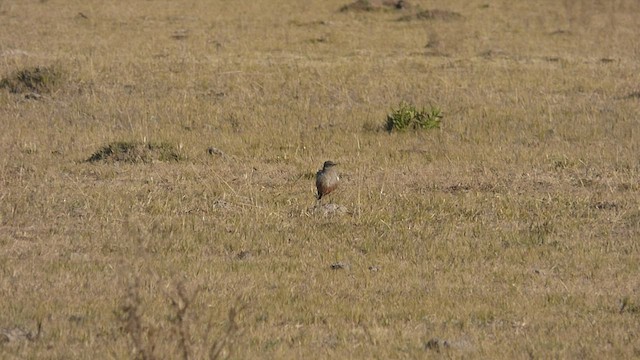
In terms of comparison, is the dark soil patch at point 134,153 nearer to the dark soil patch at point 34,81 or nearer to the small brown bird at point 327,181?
the small brown bird at point 327,181

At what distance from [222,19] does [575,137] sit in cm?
1244

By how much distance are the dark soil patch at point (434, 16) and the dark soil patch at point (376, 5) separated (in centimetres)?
130

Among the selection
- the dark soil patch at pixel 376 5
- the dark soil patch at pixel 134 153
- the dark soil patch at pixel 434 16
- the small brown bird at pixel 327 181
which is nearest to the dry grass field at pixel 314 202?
the dark soil patch at pixel 134 153

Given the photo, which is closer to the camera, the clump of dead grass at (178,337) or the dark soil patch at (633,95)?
the clump of dead grass at (178,337)

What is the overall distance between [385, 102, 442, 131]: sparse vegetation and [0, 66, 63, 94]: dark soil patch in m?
4.35

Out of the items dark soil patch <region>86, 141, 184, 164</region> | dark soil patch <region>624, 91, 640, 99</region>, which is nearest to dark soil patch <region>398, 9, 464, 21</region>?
dark soil patch <region>624, 91, 640, 99</region>

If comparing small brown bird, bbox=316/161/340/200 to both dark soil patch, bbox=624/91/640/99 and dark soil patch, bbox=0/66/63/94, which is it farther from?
dark soil patch, bbox=624/91/640/99

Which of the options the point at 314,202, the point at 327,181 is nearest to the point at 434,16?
the point at 314,202

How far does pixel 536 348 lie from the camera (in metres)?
5.17

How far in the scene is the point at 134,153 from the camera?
32.6ft

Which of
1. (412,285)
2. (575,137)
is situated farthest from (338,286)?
(575,137)

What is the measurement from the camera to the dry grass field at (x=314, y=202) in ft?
17.7

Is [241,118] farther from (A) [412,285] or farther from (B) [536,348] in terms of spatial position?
(B) [536,348]

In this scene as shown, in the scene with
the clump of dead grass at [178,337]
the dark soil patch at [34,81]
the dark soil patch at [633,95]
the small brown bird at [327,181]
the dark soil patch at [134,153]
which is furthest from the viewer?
the dark soil patch at [633,95]
